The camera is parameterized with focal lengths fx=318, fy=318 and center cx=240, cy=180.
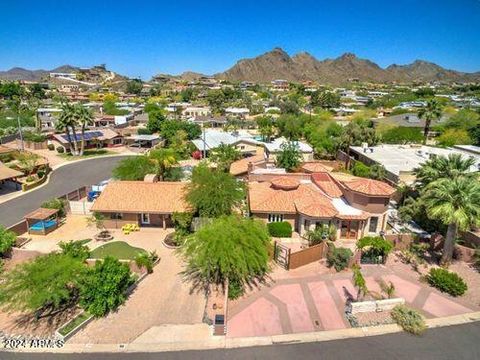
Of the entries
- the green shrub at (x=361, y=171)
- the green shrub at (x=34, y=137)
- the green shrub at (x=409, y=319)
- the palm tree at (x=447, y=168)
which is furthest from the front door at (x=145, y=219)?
the green shrub at (x=34, y=137)

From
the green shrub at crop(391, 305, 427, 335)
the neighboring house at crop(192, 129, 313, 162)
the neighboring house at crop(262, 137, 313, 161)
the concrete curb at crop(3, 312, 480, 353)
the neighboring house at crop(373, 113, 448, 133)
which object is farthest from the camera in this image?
the neighboring house at crop(373, 113, 448, 133)

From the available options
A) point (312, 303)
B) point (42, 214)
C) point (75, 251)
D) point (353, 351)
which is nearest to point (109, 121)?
point (42, 214)

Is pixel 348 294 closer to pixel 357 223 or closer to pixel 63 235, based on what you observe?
pixel 357 223

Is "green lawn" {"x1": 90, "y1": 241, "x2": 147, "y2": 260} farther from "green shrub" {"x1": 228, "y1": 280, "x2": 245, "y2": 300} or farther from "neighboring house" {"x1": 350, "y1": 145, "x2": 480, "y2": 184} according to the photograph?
"neighboring house" {"x1": 350, "y1": 145, "x2": 480, "y2": 184}

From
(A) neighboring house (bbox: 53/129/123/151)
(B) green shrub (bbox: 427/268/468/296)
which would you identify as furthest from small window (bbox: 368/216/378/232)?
(A) neighboring house (bbox: 53/129/123/151)

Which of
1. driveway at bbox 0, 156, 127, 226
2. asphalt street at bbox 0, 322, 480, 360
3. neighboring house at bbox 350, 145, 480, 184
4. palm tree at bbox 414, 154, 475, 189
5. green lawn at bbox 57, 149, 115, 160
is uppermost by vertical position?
palm tree at bbox 414, 154, 475, 189

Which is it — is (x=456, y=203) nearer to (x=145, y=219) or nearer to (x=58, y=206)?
(x=145, y=219)

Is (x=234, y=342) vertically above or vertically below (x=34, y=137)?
below
